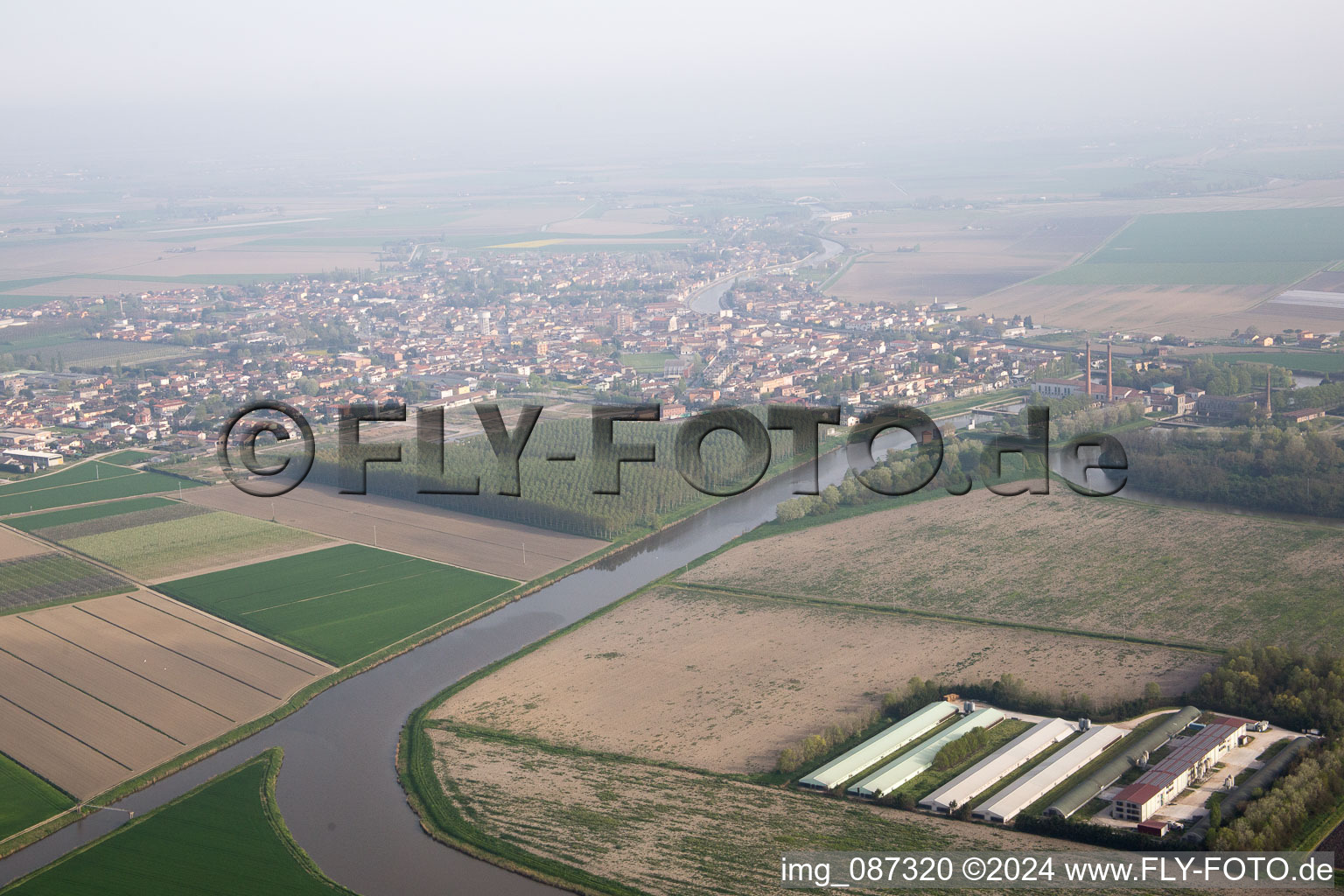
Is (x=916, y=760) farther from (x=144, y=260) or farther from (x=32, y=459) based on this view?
(x=144, y=260)

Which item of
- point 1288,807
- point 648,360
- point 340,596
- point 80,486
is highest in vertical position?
point 648,360

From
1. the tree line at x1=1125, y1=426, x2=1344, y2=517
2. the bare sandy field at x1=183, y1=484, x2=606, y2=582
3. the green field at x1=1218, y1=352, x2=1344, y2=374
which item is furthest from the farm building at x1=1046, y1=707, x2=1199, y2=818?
the green field at x1=1218, y1=352, x2=1344, y2=374

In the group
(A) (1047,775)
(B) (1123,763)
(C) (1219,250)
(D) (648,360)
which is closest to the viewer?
(A) (1047,775)

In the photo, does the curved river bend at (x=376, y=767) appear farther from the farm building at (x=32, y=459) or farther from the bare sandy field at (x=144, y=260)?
the bare sandy field at (x=144, y=260)

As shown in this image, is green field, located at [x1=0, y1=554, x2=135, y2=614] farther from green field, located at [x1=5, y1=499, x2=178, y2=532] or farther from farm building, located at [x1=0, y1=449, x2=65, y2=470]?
farm building, located at [x1=0, y1=449, x2=65, y2=470]

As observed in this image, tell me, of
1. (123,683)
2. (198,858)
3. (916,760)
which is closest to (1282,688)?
(916,760)

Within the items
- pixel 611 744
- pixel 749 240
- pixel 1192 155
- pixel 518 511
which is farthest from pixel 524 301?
pixel 1192 155
